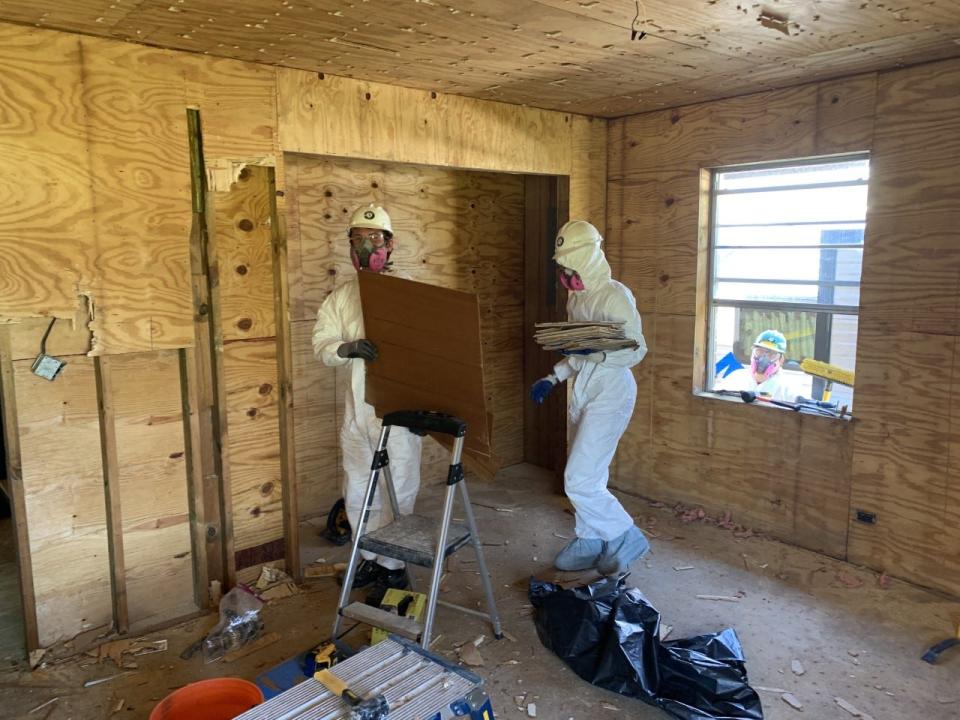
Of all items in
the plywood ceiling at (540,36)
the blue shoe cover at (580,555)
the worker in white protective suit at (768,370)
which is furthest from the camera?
the worker in white protective suit at (768,370)

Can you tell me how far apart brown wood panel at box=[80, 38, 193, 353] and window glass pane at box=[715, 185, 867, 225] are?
2.87 m

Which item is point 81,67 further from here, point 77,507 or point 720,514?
point 720,514

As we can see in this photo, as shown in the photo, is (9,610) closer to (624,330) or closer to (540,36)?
(624,330)

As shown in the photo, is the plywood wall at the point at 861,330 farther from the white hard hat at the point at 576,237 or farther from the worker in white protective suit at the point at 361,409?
the worker in white protective suit at the point at 361,409

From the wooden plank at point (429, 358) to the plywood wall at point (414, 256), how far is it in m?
1.32

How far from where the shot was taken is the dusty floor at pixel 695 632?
2447 mm

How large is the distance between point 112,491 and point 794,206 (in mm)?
3529

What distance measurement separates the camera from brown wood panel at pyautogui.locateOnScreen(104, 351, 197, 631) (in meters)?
2.81

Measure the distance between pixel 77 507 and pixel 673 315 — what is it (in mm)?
3199

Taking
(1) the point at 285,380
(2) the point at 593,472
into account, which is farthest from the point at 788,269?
(1) the point at 285,380

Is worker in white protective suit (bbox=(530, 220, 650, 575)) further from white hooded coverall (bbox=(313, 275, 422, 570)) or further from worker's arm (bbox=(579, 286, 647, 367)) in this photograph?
white hooded coverall (bbox=(313, 275, 422, 570))

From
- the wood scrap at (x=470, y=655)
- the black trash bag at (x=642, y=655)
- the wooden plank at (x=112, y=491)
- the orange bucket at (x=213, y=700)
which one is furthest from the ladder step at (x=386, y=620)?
the wooden plank at (x=112, y=491)

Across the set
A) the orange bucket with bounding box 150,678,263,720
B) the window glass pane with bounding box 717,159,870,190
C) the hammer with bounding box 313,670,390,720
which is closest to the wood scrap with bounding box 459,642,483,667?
the orange bucket with bounding box 150,678,263,720

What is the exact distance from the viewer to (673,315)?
4.12 m
